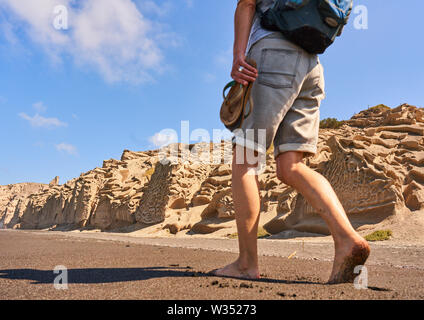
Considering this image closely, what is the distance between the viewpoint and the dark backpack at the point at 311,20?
1.65 metres

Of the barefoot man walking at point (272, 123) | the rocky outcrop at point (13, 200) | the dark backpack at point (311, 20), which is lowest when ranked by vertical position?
the rocky outcrop at point (13, 200)

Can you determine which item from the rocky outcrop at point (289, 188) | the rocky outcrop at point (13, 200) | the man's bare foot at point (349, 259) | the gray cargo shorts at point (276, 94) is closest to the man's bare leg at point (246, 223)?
the gray cargo shorts at point (276, 94)

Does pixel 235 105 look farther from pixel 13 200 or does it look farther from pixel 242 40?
pixel 13 200

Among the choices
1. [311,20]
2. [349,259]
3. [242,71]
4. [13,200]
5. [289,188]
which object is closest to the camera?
[349,259]

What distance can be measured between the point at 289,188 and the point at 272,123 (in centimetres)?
644

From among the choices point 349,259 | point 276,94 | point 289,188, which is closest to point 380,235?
point 289,188

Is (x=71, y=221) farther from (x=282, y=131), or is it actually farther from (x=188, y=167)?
(x=282, y=131)

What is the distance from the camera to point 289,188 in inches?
311

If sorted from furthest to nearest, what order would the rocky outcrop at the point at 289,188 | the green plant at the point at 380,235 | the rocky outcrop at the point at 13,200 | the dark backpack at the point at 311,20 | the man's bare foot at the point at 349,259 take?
1. the rocky outcrop at the point at 13,200
2. the rocky outcrop at the point at 289,188
3. the green plant at the point at 380,235
4. the dark backpack at the point at 311,20
5. the man's bare foot at the point at 349,259

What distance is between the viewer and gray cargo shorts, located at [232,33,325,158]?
1.74 metres

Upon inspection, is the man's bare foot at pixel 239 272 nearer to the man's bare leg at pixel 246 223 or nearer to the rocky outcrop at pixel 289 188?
the man's bare leg at pixel 246 223

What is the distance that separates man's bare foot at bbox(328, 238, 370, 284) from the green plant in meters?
4.14

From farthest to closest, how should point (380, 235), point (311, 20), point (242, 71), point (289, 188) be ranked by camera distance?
point (289, 188)
point (380, 235)
point (242, 71)
point (311, 20)

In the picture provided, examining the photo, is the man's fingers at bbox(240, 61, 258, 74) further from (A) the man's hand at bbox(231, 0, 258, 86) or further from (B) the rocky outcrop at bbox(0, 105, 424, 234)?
(B) the rocky outcrop at bbox(0, 105, 424, 234)
